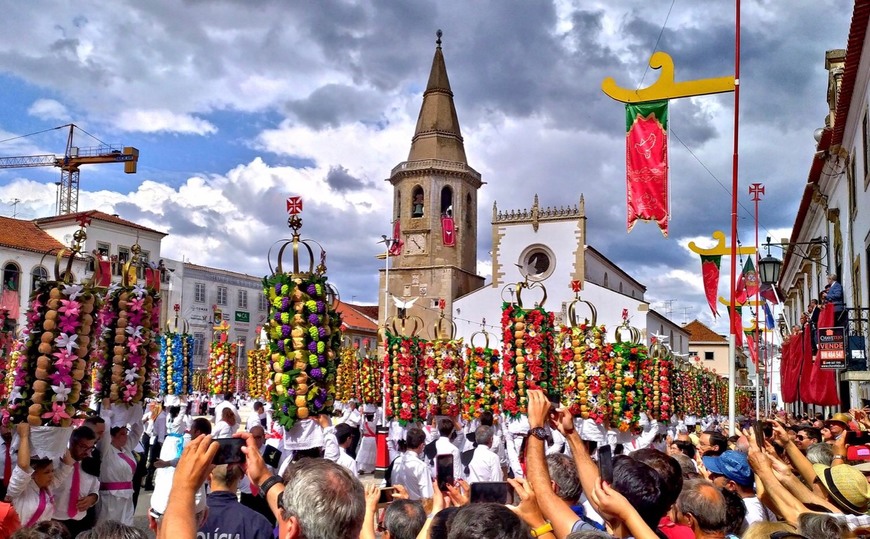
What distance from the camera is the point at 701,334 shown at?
84.8 m

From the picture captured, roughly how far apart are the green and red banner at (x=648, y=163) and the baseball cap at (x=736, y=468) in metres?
5.66

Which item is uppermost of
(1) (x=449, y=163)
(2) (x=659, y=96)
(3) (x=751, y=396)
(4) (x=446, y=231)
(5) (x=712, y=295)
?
(1) (x=449, y=163)

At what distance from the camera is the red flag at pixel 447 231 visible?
53.4 m

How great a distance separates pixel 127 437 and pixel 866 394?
1411cm

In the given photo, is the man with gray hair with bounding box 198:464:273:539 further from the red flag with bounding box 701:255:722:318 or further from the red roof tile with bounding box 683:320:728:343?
the red roof tile with bounding box 683:320:728:343

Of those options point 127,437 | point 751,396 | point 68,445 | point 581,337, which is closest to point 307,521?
point 68,445

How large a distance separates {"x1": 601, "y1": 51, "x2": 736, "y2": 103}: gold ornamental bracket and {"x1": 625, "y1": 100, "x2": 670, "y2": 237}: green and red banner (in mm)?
114

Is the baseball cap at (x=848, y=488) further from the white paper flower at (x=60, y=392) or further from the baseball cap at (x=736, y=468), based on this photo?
the white paper flower at (x=60, y=392)

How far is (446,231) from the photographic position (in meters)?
53.5

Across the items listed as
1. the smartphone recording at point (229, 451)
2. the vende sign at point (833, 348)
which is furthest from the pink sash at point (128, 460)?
the vende sign at point (833, 348)

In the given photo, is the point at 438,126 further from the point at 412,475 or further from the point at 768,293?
the point at 412,475

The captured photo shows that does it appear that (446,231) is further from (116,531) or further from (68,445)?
(116,531)

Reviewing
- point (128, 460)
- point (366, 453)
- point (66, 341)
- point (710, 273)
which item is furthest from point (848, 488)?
point (366, 453)

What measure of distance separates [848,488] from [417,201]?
51.9m
